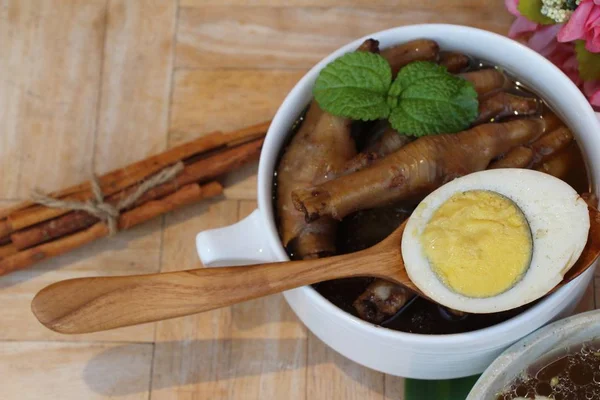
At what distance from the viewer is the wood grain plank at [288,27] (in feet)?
3.21

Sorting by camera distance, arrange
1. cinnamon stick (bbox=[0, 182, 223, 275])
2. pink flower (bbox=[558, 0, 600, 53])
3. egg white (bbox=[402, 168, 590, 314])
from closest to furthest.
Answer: egg white (bbox=[402, 168, 590, 314]) < pink flower (bbox=[558, 0, 600, 53]) < cinnamon stick (bbox=[0, 182, 223, 275])

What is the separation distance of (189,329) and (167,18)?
0.41 m

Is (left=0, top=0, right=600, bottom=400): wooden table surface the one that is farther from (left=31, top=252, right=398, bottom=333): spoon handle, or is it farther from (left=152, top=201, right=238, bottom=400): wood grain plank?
(left=31, top=252, right=398, bottom=333): spoon handle

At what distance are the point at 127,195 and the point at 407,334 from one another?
1.30 ft

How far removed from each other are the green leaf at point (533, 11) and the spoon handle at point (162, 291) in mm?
349

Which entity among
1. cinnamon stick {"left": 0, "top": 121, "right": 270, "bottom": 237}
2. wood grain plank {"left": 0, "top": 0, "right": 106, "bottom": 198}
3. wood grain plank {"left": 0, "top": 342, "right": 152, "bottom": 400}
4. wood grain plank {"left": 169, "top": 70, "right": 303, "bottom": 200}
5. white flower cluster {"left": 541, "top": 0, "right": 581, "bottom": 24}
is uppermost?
wood grain plank {"left": 0, "top": 0, "right": 106, "bottom": 198}

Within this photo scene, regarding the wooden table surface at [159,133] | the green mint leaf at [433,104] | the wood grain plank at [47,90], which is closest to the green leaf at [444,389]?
the wooden table surface at [159,133]

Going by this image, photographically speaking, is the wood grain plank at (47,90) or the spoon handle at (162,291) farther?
the wood grain plank at (47,90)

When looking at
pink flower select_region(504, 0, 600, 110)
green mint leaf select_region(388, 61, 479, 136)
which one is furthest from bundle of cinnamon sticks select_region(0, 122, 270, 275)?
pink flower select_region(504, 0, 600, 110)

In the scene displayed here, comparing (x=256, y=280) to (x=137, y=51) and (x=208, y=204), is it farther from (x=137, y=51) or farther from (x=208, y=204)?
(x=137, y=51)

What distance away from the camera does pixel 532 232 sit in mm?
681

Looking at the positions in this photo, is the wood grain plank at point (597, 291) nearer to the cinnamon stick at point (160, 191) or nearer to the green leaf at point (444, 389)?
the green leaf at point (444, 389)

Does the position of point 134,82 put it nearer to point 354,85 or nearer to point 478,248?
point 354,85

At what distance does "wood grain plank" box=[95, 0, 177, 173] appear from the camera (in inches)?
37.9
